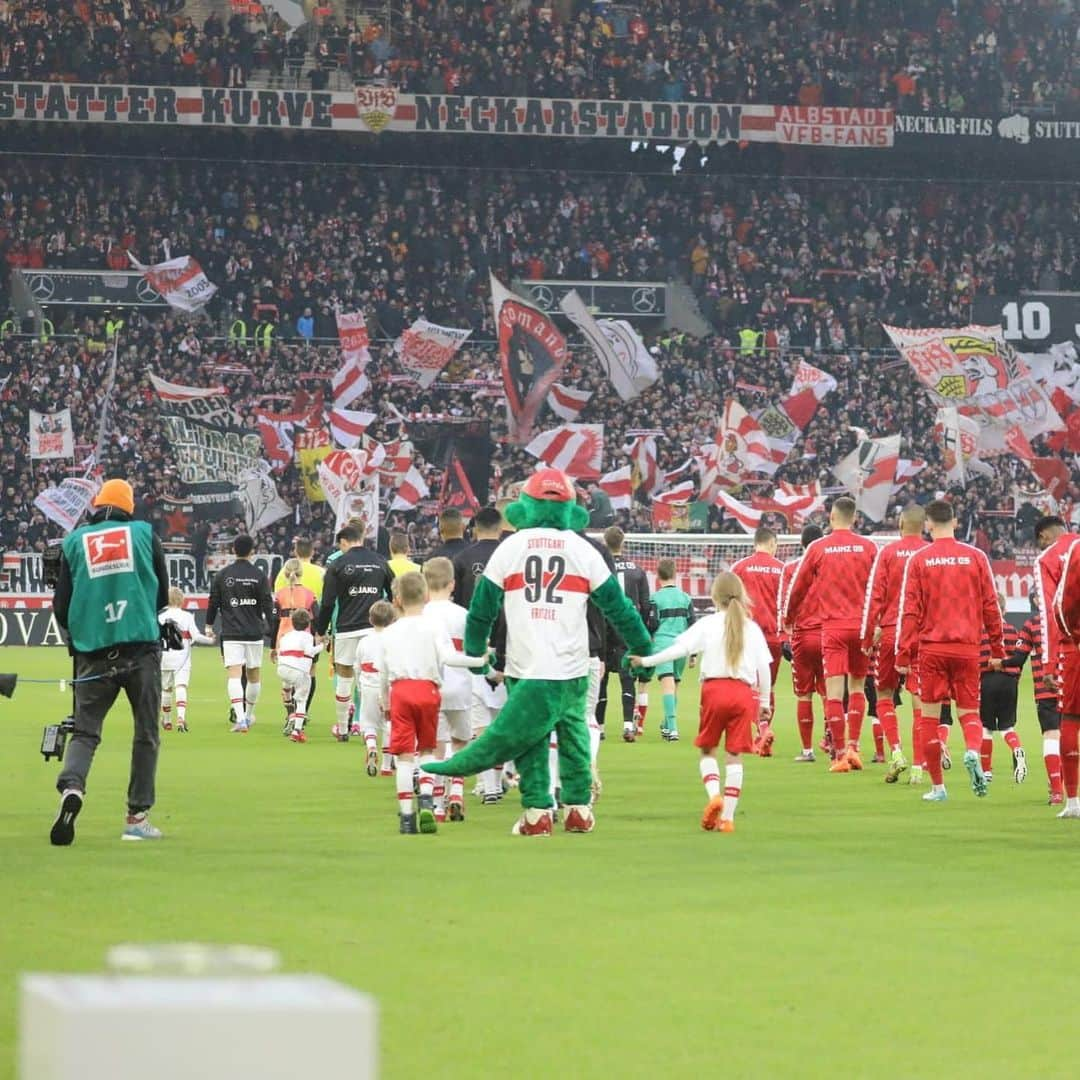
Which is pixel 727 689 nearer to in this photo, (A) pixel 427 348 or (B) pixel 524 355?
(B) pixel 524 355

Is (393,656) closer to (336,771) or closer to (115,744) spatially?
(336,771)

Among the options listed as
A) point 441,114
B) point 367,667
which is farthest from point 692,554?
point 367,667

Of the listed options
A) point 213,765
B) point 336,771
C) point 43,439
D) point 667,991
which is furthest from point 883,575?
point 43,439

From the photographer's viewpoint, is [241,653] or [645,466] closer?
[241,653]

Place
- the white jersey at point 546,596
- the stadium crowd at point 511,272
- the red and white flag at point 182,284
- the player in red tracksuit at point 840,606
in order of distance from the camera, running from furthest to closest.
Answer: the red and white flag at point 182,284 → the stadium crowd at point 511,272 → the player in red tracksuit at point 840,606 → the white jersey at point 546,596

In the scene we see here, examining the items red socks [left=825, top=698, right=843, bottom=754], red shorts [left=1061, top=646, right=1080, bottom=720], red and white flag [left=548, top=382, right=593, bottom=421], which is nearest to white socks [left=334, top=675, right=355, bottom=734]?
red socks [left=825, top=698, right=843, bottom=754]

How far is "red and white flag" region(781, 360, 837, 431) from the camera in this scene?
44.7 m

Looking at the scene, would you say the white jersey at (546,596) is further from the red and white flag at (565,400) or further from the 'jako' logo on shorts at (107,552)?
the red and white flag at (565,400)

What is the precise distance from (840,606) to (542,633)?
6097mm

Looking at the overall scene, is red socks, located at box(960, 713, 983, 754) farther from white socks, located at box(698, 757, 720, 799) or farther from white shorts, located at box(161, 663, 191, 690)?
white shorts, located at box(161, 663, 191, 690)

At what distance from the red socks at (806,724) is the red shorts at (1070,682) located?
5.99 metres

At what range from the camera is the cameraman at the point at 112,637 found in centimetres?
1230

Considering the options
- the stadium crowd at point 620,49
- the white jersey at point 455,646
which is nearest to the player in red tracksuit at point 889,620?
the white jersey at point 455,646

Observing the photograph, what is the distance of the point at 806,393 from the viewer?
147 feet
